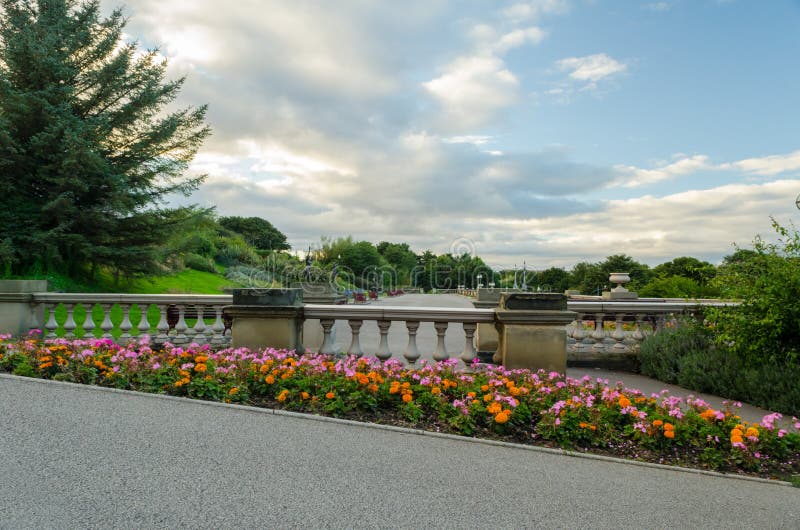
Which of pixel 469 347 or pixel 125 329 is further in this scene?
pixel 125 329

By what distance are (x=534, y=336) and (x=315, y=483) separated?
12.7 ft

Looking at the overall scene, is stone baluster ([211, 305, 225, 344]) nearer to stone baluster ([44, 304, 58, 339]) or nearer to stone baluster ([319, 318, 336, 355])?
stone baluster ([319, 318, 336, 355])

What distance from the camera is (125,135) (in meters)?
17.2

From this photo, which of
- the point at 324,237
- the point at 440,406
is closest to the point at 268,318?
the point at 440,406

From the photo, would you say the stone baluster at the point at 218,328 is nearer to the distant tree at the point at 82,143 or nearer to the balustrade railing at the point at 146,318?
the balustrade railing at the point at 146,318

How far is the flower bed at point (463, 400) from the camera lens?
3.99 metres

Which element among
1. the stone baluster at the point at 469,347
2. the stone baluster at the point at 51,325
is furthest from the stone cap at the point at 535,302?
the stone baluster at the point at 51,325

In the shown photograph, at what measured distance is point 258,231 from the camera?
95062 millimetres

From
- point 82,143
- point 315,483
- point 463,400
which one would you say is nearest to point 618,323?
point 463,400

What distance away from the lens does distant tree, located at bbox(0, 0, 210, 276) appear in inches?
559

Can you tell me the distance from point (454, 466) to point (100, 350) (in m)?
5.29

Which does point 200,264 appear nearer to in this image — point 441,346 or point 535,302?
point 441,346

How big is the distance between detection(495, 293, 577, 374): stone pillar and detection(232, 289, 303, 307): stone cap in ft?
9.50

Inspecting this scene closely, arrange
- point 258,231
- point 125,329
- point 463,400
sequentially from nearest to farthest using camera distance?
1. point 463,400
2. point 125,329
3. point 258,231
